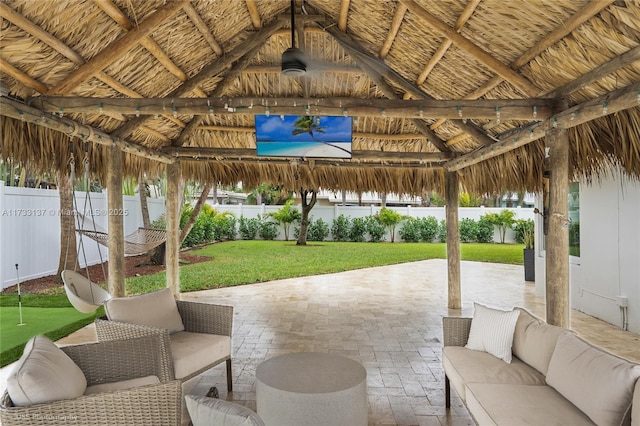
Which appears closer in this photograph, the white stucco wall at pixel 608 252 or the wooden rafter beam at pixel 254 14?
the wooden rafter beam at pixel 254 14

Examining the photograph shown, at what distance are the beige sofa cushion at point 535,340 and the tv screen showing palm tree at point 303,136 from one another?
10.1 feet

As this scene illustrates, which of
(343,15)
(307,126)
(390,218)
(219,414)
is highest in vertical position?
(343,15)

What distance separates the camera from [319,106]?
Result: 362 cm

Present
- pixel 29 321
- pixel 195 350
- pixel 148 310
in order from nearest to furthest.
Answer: pixel 195 350 → pixel 148 310 → pixel 29 321

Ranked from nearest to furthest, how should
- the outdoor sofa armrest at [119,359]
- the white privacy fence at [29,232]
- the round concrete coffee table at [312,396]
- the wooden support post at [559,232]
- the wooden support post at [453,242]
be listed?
1. the round concrete coffee table at [312,396]
2. the outdoor sofa armrest at [119,359]
3. the wooden support post at [559,232]
4. the wooden support post at [453,242]
5. the white privacy fence at [29,232]

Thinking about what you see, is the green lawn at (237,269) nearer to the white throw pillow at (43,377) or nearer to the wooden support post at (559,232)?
the white throw pillow at (43,377)

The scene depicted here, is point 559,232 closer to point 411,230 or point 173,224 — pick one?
point 173,224

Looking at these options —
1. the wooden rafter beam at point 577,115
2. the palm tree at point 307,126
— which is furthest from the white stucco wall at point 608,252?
the palm tree at point 307,126

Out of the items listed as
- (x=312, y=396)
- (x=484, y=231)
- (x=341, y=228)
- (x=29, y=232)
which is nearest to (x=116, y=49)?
(x=312, y=396)

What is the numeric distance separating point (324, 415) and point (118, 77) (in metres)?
3.40

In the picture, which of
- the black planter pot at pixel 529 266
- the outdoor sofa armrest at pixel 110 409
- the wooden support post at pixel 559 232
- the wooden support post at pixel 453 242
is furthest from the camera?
the black planter pot at pixel 529 266

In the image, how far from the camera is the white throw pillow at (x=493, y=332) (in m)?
2.54

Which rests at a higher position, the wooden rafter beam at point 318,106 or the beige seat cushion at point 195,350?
the wooden rafter beam at point 318,106

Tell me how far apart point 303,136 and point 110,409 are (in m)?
3.83
